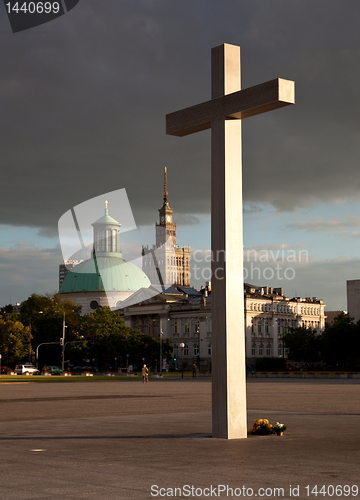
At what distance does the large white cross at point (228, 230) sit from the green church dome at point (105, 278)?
552ft

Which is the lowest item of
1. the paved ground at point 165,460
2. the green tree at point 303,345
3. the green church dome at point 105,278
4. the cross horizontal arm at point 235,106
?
the paved ground at point 165,460

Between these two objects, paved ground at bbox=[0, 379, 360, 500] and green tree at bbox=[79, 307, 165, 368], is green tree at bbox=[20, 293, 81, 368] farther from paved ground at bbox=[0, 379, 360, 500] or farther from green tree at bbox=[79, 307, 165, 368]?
paved ground at bbox=[0, 379, 360, 500]

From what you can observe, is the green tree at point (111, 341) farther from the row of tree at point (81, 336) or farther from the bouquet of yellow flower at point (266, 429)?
the bouquet of yellow flower at point (266, 429)

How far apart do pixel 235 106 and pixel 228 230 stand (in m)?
2.53

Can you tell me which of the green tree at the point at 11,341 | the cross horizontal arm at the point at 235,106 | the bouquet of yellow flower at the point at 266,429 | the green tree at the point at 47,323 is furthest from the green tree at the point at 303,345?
the cross horizontal arm at the point at 235,106

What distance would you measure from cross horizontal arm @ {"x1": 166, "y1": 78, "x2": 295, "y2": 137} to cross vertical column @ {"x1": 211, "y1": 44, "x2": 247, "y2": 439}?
262 millimetres

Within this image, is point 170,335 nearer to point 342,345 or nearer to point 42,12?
point 342,345

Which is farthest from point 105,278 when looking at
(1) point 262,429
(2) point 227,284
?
(2) point 227,284

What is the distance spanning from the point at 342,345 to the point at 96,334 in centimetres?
4330

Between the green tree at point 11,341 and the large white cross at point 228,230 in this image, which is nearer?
the large white cross at point 228,230

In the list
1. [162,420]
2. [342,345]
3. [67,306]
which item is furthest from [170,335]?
[162,420]

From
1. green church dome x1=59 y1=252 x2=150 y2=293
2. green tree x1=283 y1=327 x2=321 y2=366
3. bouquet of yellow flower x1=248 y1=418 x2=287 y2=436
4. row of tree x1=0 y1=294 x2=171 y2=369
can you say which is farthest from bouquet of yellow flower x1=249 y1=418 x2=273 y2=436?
green church dome x1=59 y1=252 x2=150 y2=293

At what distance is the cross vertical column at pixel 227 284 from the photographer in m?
13.2

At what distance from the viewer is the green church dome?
183 m
